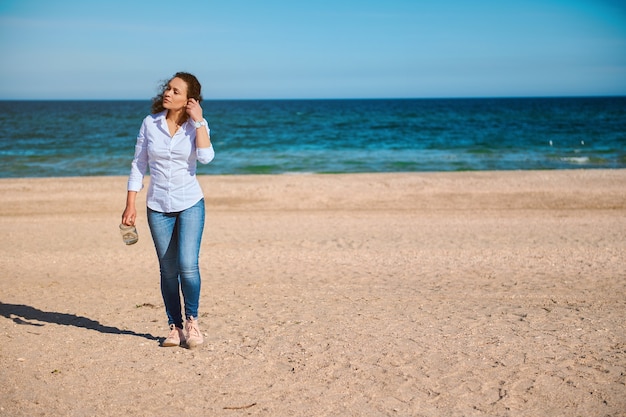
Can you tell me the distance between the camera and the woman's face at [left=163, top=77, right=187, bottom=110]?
4.09 meters

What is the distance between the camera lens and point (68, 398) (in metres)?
3.79

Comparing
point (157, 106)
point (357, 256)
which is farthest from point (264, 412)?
point (357, 256)

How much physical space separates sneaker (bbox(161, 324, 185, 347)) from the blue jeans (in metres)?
0.38

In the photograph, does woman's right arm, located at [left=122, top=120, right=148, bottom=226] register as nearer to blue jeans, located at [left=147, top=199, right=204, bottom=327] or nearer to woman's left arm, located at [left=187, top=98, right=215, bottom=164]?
blue jeans, located at [left=147, top=199, right=204, bottom=327]

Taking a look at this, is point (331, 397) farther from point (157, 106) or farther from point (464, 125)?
point (464, 125)

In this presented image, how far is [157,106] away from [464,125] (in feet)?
141

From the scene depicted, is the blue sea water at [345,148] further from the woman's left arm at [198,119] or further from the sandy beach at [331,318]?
the woman's left arm at [198,119]

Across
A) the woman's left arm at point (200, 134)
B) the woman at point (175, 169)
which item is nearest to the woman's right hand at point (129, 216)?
the woman at point (175, 169)

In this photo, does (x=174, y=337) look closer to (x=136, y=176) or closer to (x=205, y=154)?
(x=136, y=176)

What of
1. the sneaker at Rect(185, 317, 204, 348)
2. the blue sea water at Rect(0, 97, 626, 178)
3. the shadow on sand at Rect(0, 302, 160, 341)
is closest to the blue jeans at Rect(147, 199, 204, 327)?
the sneaker at Rect(185, 317, 204, 348)

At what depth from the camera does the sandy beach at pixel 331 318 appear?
12.5ft

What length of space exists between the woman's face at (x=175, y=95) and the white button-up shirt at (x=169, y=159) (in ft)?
0.36

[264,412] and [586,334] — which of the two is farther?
[586,334]

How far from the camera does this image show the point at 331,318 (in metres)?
5.41
